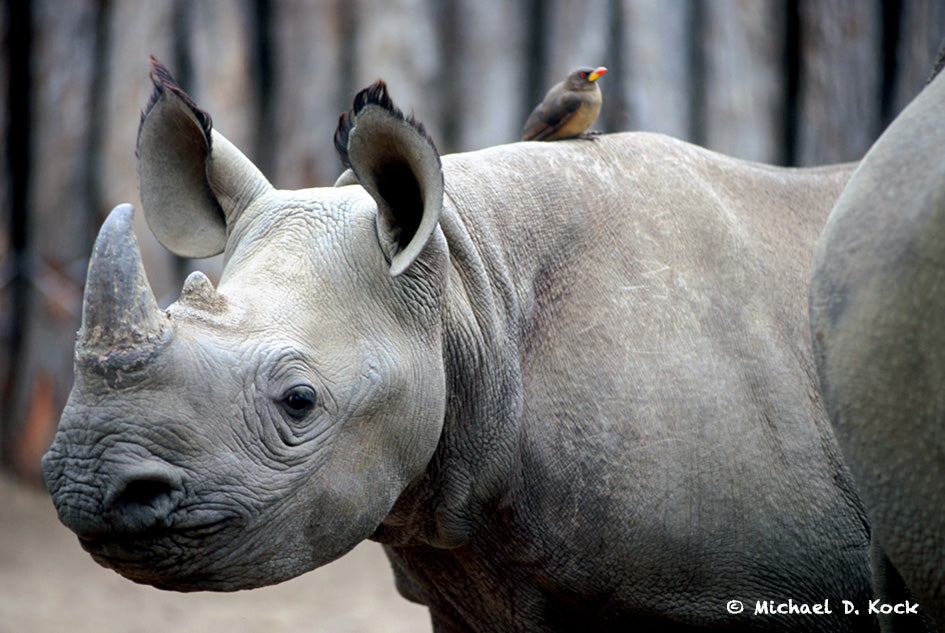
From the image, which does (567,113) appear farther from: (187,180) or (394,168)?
(187,180)

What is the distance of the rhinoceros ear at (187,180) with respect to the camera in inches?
99.7

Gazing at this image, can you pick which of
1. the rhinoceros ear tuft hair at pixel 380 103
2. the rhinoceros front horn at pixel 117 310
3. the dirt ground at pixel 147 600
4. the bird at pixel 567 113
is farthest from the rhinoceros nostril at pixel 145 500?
the dirt ground at pixel 147 600

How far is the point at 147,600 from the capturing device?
546 cm

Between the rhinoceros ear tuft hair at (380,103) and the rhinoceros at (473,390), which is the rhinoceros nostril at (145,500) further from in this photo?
the rhinoceros ear tuft hair at (380,103)

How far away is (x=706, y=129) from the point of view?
18.6 ft

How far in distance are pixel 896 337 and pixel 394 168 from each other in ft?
A: 3.67

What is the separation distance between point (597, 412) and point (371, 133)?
842 mm

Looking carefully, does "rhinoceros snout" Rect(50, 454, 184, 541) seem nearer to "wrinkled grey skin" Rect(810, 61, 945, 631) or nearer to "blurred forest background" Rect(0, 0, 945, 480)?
"wrinkled grey skin" Rect(810, 61, 945, 631)

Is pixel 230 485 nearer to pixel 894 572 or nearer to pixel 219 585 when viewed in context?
pixel 219 585

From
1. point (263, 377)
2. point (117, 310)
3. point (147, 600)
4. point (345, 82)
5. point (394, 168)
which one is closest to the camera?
point (117, 310)

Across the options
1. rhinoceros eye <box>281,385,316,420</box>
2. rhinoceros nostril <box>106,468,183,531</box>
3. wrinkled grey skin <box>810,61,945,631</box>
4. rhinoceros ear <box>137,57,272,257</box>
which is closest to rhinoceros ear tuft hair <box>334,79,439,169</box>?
rhinoceros ear <box>137,57,272,257</box>

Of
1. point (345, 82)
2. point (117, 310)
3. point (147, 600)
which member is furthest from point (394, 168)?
point (147, 600)

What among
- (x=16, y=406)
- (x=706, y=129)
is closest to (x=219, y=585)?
(x=706, y=129)

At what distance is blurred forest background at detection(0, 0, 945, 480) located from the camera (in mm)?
5602
